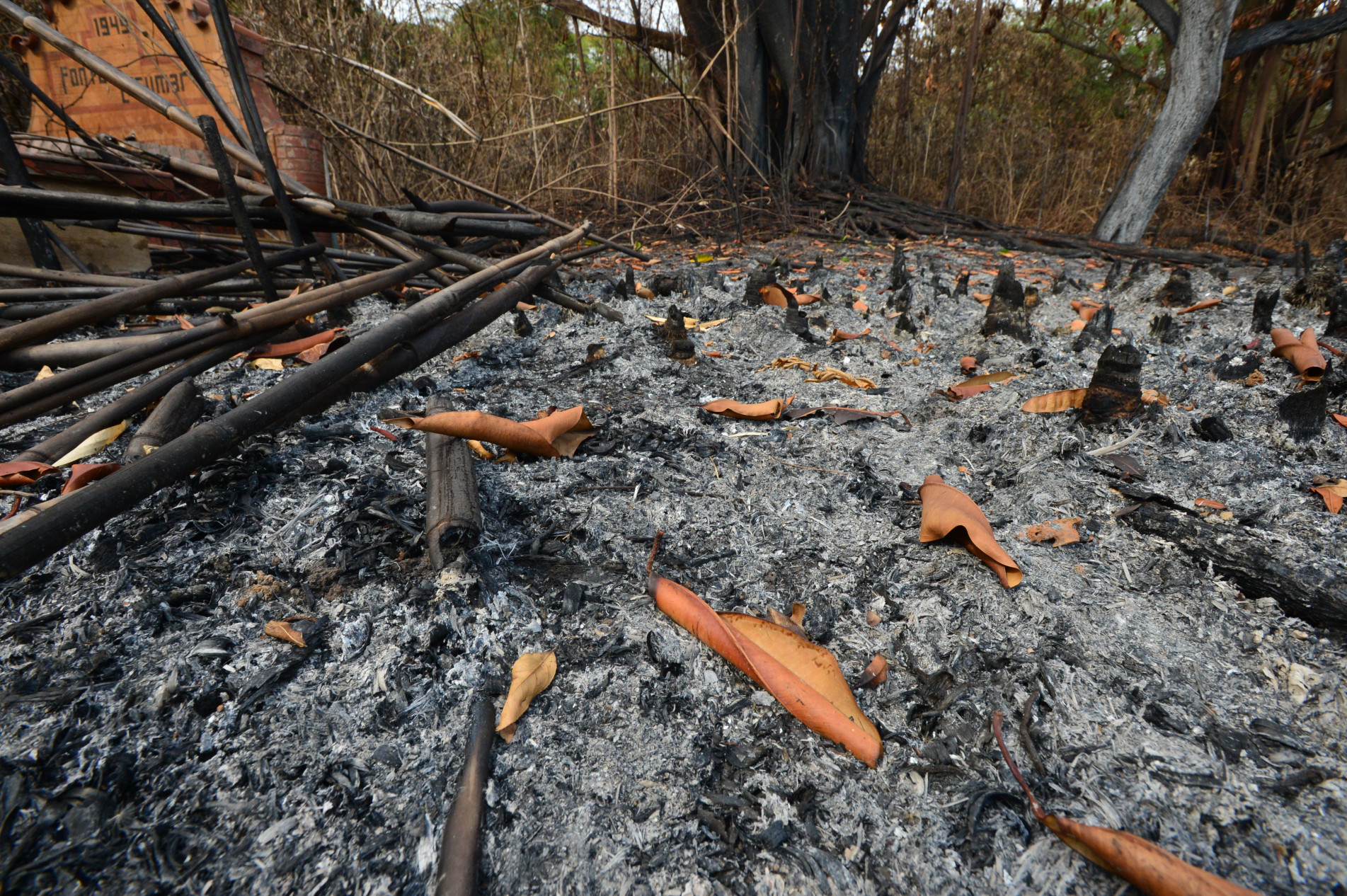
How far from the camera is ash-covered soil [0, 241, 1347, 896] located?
71 centimetres

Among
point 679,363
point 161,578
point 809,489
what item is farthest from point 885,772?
point 679,363

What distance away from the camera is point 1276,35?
15.7 feet

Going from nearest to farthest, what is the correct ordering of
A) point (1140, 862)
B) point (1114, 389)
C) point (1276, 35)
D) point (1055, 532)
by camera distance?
1. point (1140, 862)
2. point (1055, 532)
3. point (1114, 389)
4. point (1276, 35)

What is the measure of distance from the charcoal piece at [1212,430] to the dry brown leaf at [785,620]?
4.04ft

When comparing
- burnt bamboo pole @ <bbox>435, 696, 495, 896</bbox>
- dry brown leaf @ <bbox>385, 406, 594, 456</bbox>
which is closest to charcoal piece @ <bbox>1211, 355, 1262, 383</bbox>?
dry brown leaf @ <bbox>385, 406, 594, 456</bbox>

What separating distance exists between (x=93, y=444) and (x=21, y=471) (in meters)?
0.17

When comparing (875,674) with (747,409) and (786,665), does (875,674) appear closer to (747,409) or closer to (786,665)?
(786,665)

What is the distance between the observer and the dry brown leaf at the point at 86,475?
1152 millimetres

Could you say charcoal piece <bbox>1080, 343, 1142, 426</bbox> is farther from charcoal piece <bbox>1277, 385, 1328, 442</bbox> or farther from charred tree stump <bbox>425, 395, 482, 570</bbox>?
charred tree stump <bbox>425, 395, 482, 570</bbox>

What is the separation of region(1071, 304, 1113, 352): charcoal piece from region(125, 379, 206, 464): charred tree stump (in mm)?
2671

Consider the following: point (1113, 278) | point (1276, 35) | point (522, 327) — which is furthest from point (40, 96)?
point (1276, 35)

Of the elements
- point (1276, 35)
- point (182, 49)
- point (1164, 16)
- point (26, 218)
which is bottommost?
point (26, 218)

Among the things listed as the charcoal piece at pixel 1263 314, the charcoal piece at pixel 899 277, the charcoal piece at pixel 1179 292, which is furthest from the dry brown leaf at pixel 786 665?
the charcoal piece at pixel 1179 292

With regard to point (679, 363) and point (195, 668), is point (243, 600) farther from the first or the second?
point (679, 363)
